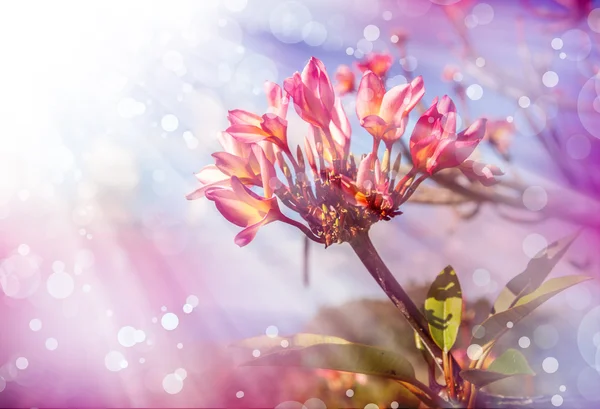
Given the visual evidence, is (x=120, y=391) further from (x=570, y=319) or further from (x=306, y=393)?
(x=570, y=319)

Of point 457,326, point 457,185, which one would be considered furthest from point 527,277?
point 457,185

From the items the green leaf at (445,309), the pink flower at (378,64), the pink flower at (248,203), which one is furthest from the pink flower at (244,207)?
the pink flower at (378,64)

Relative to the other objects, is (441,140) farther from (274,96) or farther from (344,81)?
(344,81)

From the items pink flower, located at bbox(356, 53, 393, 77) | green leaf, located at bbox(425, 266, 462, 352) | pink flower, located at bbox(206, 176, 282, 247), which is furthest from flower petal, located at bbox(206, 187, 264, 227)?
pink flower, located at bbox(356, 53, 393, 77)

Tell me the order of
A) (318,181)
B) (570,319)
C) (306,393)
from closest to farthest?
1. (318,181)
2. (570,319)
3. (306,393)

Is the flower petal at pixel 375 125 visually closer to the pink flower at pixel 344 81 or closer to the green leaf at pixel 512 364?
the green leaf at pixel 512 364

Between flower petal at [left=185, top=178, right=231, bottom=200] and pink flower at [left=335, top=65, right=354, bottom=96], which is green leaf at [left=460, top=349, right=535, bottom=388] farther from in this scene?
pink flower at [left=335, top=65, right=354, bottom=96]
